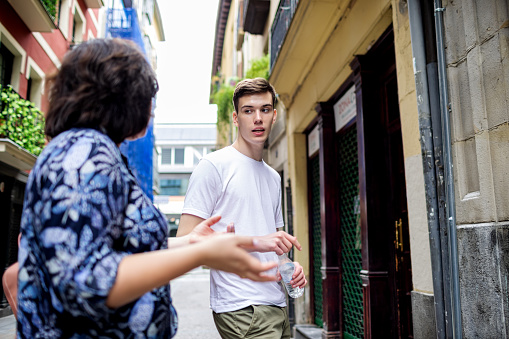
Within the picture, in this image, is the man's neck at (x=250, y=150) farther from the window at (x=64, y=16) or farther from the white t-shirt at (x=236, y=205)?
→ the window at (x=64, y=16)

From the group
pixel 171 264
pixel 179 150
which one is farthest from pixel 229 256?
pixel 179 150

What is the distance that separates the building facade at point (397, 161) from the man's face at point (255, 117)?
1167 millimetres

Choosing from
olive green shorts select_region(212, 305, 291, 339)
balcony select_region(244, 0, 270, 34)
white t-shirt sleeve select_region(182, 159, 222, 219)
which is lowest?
olive green shorts select_region(212, 305, 291, 339)

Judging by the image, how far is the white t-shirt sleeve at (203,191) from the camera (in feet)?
8.65

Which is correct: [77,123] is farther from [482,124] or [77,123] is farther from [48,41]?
[48,41]

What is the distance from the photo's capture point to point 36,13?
1116 cm

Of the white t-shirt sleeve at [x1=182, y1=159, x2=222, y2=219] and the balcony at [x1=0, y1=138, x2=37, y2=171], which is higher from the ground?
the balcony at [x1=0, y1=138, x2=37, y2=171]

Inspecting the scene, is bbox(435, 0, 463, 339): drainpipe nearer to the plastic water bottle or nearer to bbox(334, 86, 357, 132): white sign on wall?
the plastic water bottle

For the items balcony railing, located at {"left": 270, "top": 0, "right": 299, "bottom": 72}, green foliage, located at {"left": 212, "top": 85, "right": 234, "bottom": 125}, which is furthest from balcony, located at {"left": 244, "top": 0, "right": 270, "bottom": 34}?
balcony railing, located at {"left": 270, "top": 0, "right": 299, "bottom": 72}

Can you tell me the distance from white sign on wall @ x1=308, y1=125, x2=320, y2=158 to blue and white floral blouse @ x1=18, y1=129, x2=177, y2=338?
6.96 meters

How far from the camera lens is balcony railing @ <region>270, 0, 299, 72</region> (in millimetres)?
7898

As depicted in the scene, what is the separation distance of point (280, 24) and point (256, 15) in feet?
13.3

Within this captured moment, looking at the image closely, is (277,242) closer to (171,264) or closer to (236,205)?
(236,205)

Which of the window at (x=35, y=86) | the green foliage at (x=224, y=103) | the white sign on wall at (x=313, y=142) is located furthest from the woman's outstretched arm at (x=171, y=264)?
the green foliage at (x=224, y=103)
